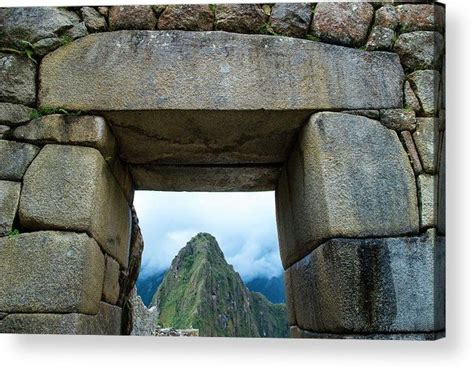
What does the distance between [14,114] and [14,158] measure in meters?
0.22

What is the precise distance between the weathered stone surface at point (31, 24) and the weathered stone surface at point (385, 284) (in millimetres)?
1698

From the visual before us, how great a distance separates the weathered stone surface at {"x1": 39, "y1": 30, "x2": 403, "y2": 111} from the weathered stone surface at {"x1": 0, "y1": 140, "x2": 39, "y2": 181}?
0.25 metres

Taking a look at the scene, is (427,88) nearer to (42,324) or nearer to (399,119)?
(399,119)

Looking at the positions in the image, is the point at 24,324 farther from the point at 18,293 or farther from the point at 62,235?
the point at 62,235

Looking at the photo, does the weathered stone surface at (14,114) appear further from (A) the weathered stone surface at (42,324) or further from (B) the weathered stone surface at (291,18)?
(B) the weathered stone surface at (291,18)

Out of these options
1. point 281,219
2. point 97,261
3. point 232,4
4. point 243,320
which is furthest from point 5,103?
point 243,320

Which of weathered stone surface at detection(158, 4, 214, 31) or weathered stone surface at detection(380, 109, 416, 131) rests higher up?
weathered stone surface at detection(158, 4, 214, 31)

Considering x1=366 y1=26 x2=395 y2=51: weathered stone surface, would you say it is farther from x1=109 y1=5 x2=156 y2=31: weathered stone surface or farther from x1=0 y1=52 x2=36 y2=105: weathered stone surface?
x1=0 y1=52 x2=36 y2=105: weathered stone surface

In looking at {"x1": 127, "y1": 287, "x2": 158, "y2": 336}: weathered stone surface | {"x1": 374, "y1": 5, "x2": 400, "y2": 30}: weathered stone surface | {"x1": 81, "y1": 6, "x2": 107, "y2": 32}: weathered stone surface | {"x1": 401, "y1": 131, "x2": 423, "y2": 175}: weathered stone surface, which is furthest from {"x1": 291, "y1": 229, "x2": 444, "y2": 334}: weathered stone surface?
{"x1": 127, "y1": 287, "x2": 158, "y2": 336}: weathered stone surface

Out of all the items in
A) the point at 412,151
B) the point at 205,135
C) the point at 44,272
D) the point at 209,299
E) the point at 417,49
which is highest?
the point at 417,49

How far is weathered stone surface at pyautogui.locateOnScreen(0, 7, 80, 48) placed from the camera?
253cm

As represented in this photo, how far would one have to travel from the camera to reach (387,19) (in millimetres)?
2533

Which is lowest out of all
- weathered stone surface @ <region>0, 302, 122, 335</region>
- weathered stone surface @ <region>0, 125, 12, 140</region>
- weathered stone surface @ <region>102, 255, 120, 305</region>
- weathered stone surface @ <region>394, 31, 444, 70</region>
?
weathered stone surface @ <region>0, 302, 122, 335</region>

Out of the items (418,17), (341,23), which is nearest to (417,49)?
(418,17)
